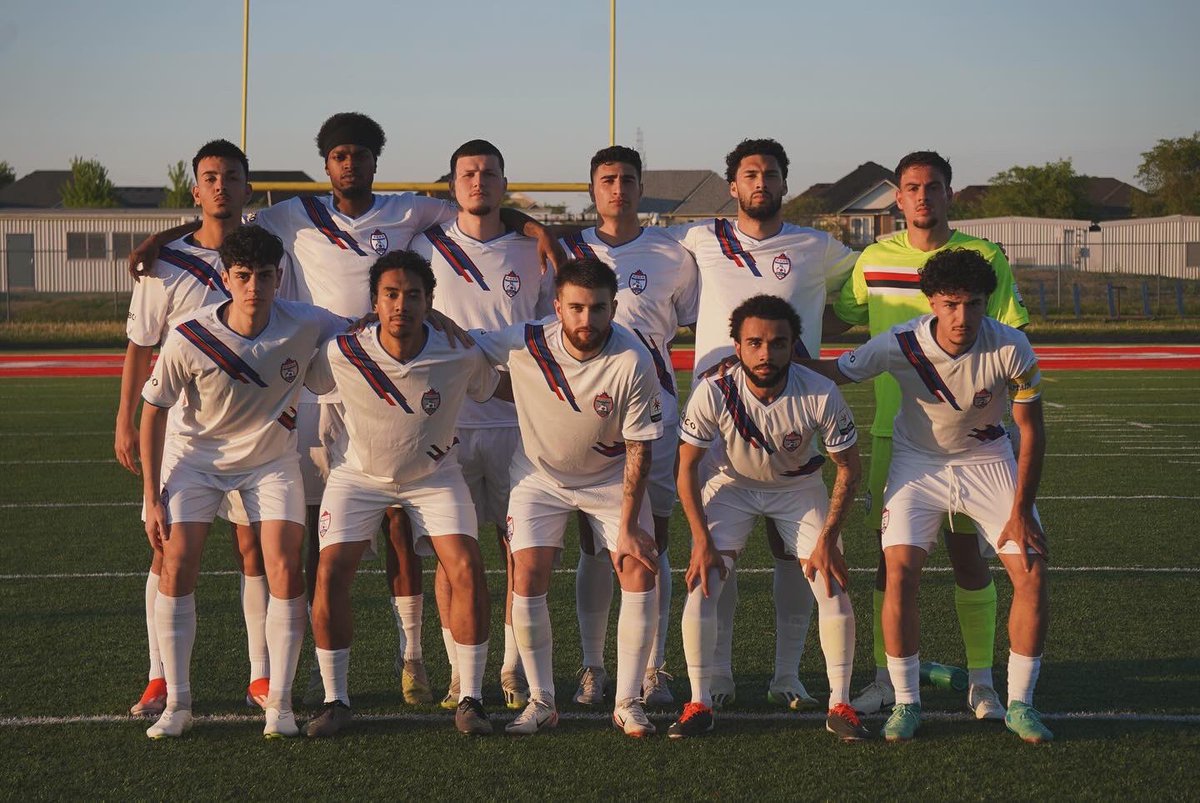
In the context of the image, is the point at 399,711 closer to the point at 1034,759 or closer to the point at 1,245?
the point at 1034,759

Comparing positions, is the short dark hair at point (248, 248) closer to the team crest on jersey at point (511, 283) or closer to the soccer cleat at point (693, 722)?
the team crest on jersey at point (511, 283)

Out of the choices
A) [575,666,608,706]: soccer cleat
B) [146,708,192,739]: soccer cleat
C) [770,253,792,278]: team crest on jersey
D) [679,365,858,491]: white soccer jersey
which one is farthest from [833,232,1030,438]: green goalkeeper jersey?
[146,708,192,739]: soccer cleat

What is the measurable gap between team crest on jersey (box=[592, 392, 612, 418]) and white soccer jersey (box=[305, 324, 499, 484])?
472mm

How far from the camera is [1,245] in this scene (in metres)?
37.8

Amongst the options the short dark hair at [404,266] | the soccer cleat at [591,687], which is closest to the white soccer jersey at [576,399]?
the short dark hair at [404,266]

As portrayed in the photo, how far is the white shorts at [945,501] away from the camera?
4.75 m

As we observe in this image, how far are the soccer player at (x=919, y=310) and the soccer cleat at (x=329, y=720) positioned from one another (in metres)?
1.90

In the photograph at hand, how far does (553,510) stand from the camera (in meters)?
4.89

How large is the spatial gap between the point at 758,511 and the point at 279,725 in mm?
1903

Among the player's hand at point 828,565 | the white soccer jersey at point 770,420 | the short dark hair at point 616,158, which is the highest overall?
the short dark hair at point 616,158

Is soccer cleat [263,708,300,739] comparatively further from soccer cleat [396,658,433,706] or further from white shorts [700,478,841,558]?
white shorts [700,478,841,558]

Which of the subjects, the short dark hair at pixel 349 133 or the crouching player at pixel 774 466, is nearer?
the crouching player at pixel 774 466

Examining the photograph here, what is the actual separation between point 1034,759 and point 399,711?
2.28m

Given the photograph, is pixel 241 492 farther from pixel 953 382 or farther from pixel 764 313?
pixel 953 382
